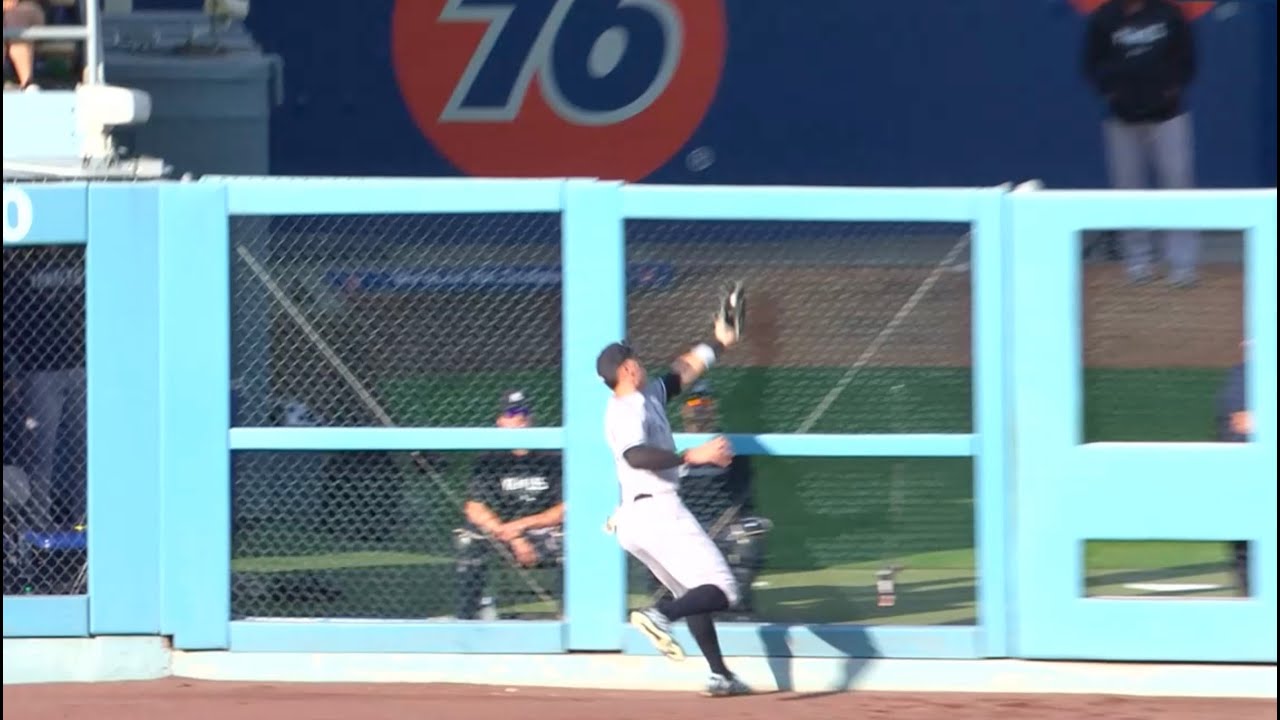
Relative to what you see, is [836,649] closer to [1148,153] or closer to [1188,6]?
[1148,153]

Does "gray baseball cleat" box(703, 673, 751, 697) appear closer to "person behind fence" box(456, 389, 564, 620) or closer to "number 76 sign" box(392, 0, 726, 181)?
"person behind fence" box(456, 389, 564, 620)

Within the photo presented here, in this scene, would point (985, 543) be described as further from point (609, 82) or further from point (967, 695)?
point (609, 82)

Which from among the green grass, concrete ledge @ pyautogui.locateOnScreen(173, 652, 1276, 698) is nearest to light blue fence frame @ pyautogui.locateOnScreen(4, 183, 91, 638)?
concrete ledge @ pyautogui.locateOnScreen(173, 652, 1276, 698)

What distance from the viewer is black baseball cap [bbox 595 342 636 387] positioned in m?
6.75

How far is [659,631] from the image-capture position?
678 centimetres

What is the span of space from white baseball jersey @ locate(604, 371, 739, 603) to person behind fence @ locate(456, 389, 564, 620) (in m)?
0.42

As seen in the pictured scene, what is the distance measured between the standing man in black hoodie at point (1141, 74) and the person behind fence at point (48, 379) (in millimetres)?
5817

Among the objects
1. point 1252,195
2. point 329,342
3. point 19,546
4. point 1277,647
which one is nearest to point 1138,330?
point 1252,195

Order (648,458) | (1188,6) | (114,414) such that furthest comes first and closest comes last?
(1188,6)
(114,414)
(648,458)

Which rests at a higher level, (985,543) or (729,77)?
(729,77)

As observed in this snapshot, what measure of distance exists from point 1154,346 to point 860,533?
1266 millimetres

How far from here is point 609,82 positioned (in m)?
13.6

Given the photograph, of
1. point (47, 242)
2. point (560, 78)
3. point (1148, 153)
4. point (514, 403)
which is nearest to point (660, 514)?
point (514, 403)

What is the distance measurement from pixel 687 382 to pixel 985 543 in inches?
49.3
